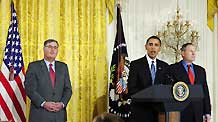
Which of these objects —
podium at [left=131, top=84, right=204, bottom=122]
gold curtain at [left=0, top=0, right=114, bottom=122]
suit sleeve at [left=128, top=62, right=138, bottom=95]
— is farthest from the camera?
gold curtain at [left=0, top=0, right=114, bottom=122]

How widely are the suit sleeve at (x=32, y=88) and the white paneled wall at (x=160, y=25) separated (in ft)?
6.60

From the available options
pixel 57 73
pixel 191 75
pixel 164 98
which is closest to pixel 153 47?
pixel 191 75

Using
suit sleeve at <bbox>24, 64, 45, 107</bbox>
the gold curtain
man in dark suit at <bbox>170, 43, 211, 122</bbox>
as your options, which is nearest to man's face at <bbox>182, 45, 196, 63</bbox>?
man in dark suit at <bbox>170, 43, 211, 122</bbox>

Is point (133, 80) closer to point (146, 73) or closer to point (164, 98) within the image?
point (146, 73)

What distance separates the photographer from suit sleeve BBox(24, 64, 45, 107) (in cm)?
475

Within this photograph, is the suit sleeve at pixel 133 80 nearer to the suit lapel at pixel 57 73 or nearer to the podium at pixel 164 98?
the suit lapel at pixel 57 73

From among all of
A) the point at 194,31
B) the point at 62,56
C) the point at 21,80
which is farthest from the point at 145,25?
the point at 21,80

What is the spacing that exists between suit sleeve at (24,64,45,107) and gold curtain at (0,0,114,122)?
1.28 metres

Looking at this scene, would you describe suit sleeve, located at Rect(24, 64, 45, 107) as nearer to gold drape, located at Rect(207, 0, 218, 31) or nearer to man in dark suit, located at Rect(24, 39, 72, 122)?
man in dark suit, located at Rect(24, 39, 72, 122)

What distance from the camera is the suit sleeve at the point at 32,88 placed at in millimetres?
4750

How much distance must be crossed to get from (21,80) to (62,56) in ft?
2.92

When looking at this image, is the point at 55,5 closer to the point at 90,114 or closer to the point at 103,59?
the point at 103,59

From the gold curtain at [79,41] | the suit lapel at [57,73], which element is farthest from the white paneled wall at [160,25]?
the suit lapel at [57,73]

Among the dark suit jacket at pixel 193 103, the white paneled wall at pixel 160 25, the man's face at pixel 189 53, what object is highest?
the white paneled wall at pixel 160 25
